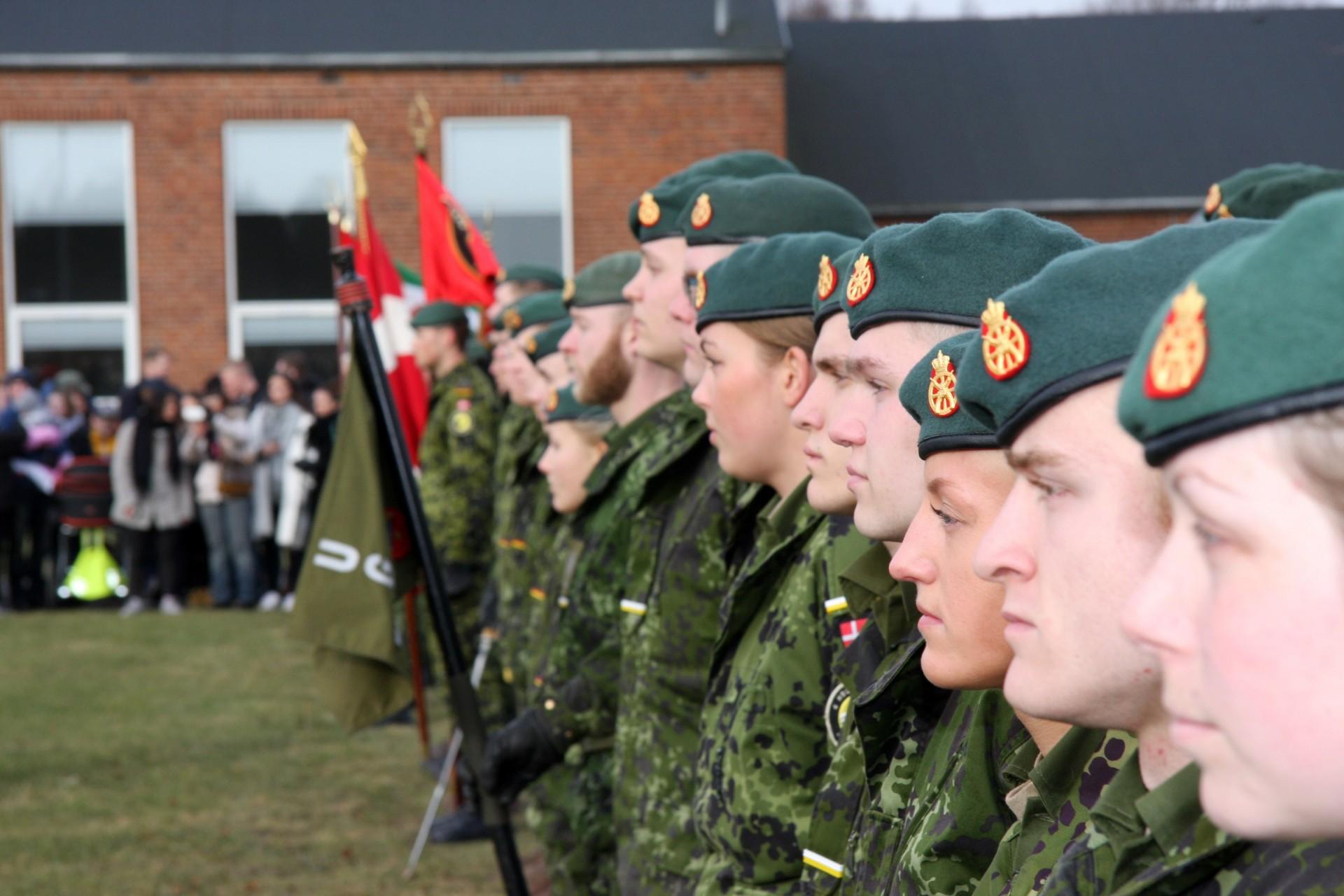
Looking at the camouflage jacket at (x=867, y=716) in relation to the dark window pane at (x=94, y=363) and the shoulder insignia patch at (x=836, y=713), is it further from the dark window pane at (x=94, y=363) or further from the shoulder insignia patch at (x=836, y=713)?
the dark window pane at (x=94, y=363)

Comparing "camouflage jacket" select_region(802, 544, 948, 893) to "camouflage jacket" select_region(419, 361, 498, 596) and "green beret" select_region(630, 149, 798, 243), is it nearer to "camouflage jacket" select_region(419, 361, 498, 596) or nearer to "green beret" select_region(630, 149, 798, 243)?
"green beret" select_region(630, 149, 798, 243)

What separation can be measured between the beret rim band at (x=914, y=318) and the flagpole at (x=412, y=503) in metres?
3.15

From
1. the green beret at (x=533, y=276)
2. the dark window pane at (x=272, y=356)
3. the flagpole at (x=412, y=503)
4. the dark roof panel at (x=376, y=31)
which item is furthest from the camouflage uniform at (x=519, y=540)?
the dark roof panel at (x=376, y=31)

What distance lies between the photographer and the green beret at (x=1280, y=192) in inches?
161

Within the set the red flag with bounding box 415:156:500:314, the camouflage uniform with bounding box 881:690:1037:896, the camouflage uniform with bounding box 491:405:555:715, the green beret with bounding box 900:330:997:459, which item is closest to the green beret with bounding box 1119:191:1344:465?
the green beret with bounding box 900:330:997:459

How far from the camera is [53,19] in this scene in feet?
66.1

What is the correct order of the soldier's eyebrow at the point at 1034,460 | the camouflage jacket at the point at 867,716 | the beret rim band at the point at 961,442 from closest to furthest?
the soldier's eyebrow at the point at 1034,460
the beret rim band at the point at 961,442
the camouflage jacket at the point at 867,716

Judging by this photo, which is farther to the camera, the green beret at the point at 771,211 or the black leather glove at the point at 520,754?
the black leather glove at the point at 520,754

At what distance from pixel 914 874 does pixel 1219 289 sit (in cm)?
114

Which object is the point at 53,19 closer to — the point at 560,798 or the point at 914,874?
the point at 560,798

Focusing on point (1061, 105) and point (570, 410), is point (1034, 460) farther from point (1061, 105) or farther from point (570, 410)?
point (1061, 105)

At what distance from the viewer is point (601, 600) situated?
15.9ft

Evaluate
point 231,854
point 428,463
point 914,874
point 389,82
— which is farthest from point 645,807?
point 389,82

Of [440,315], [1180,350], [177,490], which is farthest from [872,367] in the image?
[177,490]
